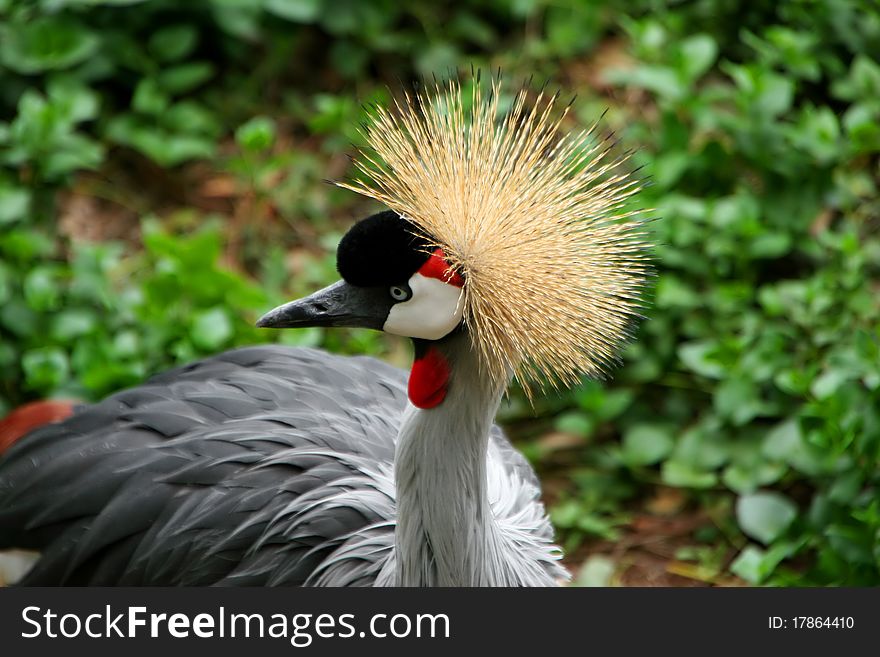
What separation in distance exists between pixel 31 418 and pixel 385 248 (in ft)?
2.80

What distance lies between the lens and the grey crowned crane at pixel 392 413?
132 centimetres

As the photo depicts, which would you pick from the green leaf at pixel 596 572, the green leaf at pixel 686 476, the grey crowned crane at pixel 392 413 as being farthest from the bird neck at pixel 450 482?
the green leaf at pixel 686 476

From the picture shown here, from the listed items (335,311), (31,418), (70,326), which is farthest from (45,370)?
(335,311)

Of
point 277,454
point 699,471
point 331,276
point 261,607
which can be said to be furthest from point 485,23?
point 261,607

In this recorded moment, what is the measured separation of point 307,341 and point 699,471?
2.65 feet

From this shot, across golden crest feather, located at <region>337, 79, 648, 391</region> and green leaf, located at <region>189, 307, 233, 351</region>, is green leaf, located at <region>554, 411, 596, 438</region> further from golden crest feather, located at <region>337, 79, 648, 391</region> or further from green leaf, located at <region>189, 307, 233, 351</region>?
golden crest feather, located at <region>337, 79, 648, 391</region>

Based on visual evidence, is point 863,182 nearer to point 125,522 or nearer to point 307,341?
point 307,341

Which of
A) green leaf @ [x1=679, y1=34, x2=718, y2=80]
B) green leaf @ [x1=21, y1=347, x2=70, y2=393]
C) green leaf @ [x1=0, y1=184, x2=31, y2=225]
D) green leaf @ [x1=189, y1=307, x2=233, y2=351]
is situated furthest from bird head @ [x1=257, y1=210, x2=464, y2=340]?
green leaf @ [x1=679, y1=34, x2=718, y2=80]

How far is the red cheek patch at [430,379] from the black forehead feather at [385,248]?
0.32 feet

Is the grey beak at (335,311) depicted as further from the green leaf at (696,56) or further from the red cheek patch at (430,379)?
the green leaf at (696,56)

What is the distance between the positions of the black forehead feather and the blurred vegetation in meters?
0.88

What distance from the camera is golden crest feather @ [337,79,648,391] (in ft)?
4.29

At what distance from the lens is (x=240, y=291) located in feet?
7.38

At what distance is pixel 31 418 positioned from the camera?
1854 millimetres
